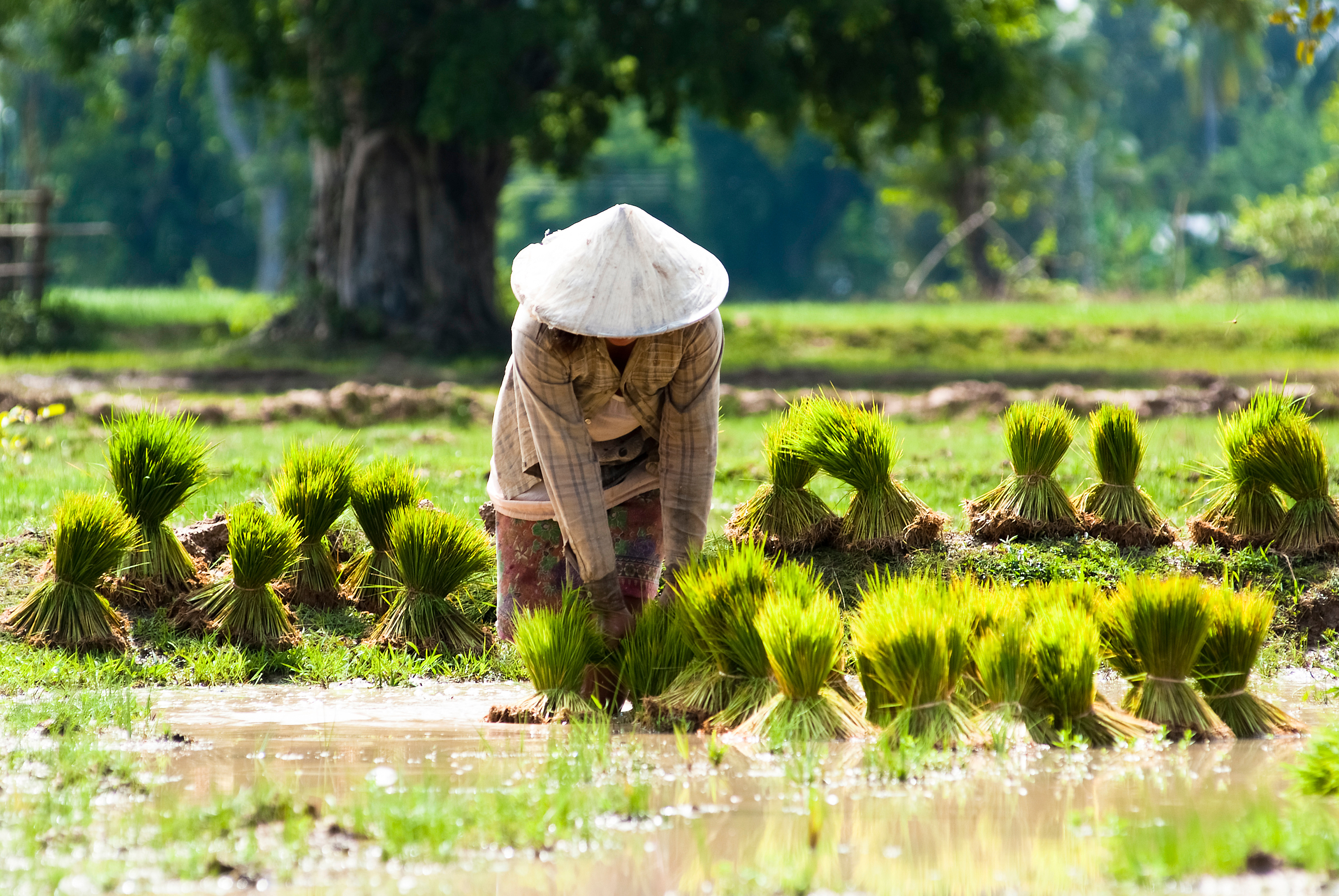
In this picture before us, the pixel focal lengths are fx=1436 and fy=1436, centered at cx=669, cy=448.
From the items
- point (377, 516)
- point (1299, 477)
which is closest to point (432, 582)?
point (377, 516)

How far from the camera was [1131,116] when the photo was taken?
67.1 meters

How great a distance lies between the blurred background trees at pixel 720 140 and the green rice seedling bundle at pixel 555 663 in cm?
435

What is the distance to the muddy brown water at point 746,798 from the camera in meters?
3.39

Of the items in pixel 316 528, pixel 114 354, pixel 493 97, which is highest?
pixel 493 97

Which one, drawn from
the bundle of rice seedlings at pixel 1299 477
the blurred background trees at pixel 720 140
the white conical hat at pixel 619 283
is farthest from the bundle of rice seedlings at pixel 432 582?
the blurred background trees at pixel 720 140

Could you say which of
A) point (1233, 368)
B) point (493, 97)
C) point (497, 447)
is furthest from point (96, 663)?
point (1233, 368)

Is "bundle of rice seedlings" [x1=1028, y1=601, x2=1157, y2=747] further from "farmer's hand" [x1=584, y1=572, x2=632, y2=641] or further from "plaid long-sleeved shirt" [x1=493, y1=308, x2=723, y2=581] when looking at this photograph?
"farmer's hand" [x1=584, y1=572, x2=632, y2=641]

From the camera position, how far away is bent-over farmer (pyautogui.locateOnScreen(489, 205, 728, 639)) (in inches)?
183

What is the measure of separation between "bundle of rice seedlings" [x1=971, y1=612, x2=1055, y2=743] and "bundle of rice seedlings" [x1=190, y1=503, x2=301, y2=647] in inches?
112

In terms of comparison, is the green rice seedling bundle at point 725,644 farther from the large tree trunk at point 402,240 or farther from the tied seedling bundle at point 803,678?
the large tree trunk at point 402,240

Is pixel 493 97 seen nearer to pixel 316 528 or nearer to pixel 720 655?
pixel 316 528

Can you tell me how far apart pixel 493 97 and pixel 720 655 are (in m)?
12.9

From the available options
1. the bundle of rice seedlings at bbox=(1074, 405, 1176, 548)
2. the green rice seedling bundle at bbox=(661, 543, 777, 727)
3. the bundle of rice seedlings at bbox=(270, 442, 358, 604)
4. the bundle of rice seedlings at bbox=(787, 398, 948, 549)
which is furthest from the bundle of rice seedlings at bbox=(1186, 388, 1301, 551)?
the bundle of rice seedlings at bbox=(270, 442, 358, 604)

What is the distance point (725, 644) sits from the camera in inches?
194
